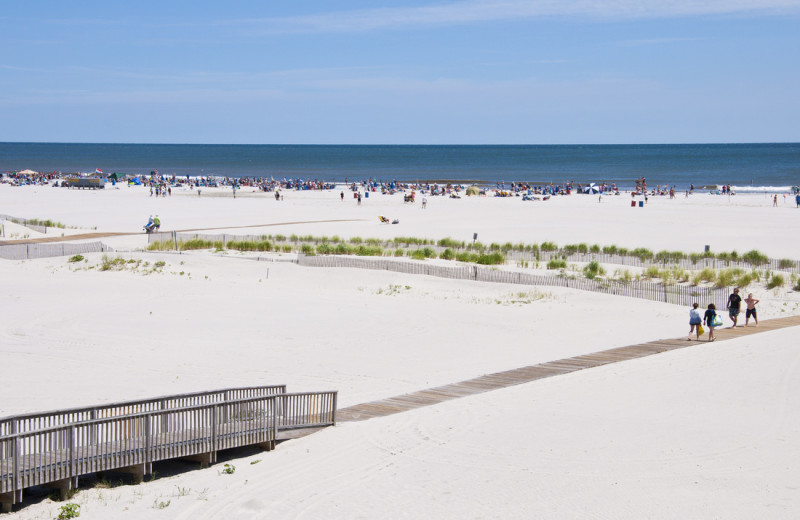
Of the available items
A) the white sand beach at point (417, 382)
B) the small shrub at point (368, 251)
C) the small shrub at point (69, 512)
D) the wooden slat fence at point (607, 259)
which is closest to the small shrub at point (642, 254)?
the wooden slat fence at point (607, 259)

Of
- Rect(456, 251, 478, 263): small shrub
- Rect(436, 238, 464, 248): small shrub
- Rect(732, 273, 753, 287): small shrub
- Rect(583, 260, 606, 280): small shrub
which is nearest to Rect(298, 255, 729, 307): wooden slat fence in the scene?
Rect(732, 273, 753, 287): small shrub

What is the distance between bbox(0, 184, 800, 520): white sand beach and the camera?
413 inches

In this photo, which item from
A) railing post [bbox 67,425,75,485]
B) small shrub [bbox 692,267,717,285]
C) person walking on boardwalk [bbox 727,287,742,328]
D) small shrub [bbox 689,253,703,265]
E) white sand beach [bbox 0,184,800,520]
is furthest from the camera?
small shrub [bbox 689,253,703,265]

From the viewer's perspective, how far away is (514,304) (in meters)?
25.7

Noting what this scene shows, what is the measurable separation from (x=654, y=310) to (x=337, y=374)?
36.6 feet

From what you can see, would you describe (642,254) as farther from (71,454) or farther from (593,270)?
(71,454)

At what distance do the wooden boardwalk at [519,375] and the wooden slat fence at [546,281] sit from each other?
3790 mm

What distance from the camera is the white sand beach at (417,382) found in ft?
34.4

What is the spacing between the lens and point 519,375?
56.1ft

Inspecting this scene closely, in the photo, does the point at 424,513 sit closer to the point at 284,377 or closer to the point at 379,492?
the point at 379,492

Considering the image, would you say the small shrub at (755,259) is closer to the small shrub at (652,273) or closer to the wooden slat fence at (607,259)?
the wooden slat fence at (607,259)

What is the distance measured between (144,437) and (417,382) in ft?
21.1

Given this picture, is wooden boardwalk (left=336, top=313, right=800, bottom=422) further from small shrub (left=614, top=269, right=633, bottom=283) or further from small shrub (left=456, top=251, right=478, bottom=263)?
small shrub (left=456, top=251, right=478, bottom=263)

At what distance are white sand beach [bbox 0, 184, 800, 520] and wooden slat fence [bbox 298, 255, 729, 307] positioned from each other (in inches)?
23.5
